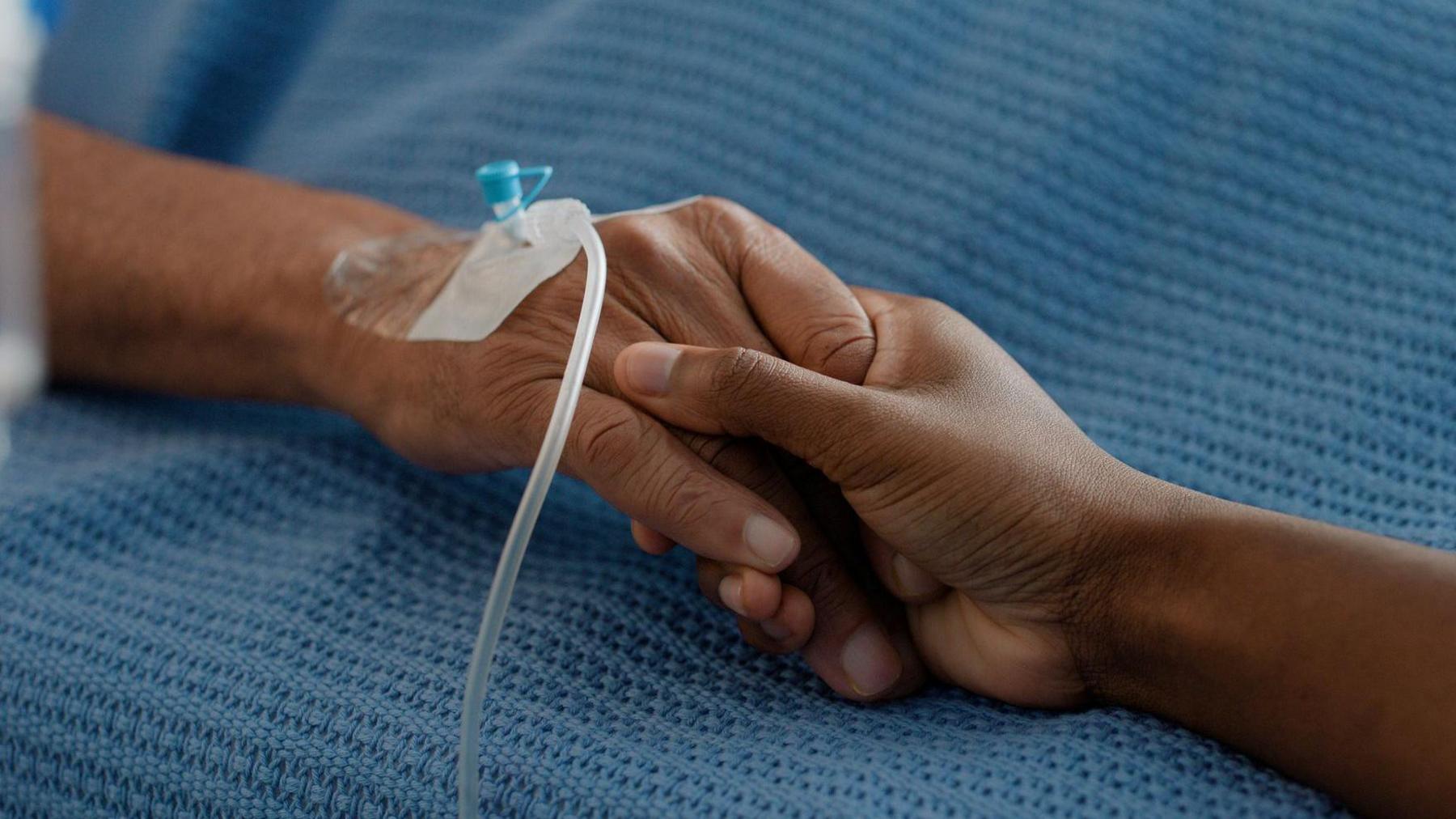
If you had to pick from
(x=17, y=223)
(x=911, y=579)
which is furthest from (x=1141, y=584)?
(x=17, y=223)

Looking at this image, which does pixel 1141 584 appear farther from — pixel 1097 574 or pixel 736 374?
pixel 736 374

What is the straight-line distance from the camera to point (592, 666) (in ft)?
2.75

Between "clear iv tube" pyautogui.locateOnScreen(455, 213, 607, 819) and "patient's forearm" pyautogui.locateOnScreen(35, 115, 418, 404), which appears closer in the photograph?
"clear iv tube" pyautogui.locateOnScreen(455, 213, 607, 819)

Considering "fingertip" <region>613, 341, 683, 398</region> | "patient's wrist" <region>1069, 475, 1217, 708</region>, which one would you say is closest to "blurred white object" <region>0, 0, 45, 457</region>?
"fingertip" <region>613, 341, 683, 398</region>

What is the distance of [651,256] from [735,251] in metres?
0.07

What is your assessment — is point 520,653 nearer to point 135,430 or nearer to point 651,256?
point 651,256

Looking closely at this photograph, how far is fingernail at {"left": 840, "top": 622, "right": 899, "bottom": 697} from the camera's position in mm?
797

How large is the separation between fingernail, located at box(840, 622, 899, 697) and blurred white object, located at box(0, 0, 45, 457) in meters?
0.85

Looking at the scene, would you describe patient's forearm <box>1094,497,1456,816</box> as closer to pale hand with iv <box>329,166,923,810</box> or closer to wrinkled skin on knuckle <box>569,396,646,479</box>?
pale hand with iv <box>329,166,923,810</box>

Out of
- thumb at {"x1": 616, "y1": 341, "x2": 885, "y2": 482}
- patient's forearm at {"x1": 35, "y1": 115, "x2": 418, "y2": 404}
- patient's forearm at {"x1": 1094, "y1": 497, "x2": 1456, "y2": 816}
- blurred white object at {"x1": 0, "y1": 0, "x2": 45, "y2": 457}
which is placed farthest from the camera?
blurred white object at {"x1": 0, "y1": 0, "x2": 45, "y2": 457}

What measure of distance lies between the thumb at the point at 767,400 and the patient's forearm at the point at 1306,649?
0.19 m

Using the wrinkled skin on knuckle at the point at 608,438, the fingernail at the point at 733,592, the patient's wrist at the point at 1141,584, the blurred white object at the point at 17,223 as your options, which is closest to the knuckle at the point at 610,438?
the wrinkled skin on knuckle at the point at 608,438

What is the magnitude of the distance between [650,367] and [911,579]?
0.22m

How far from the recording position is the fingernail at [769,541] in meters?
0.77
